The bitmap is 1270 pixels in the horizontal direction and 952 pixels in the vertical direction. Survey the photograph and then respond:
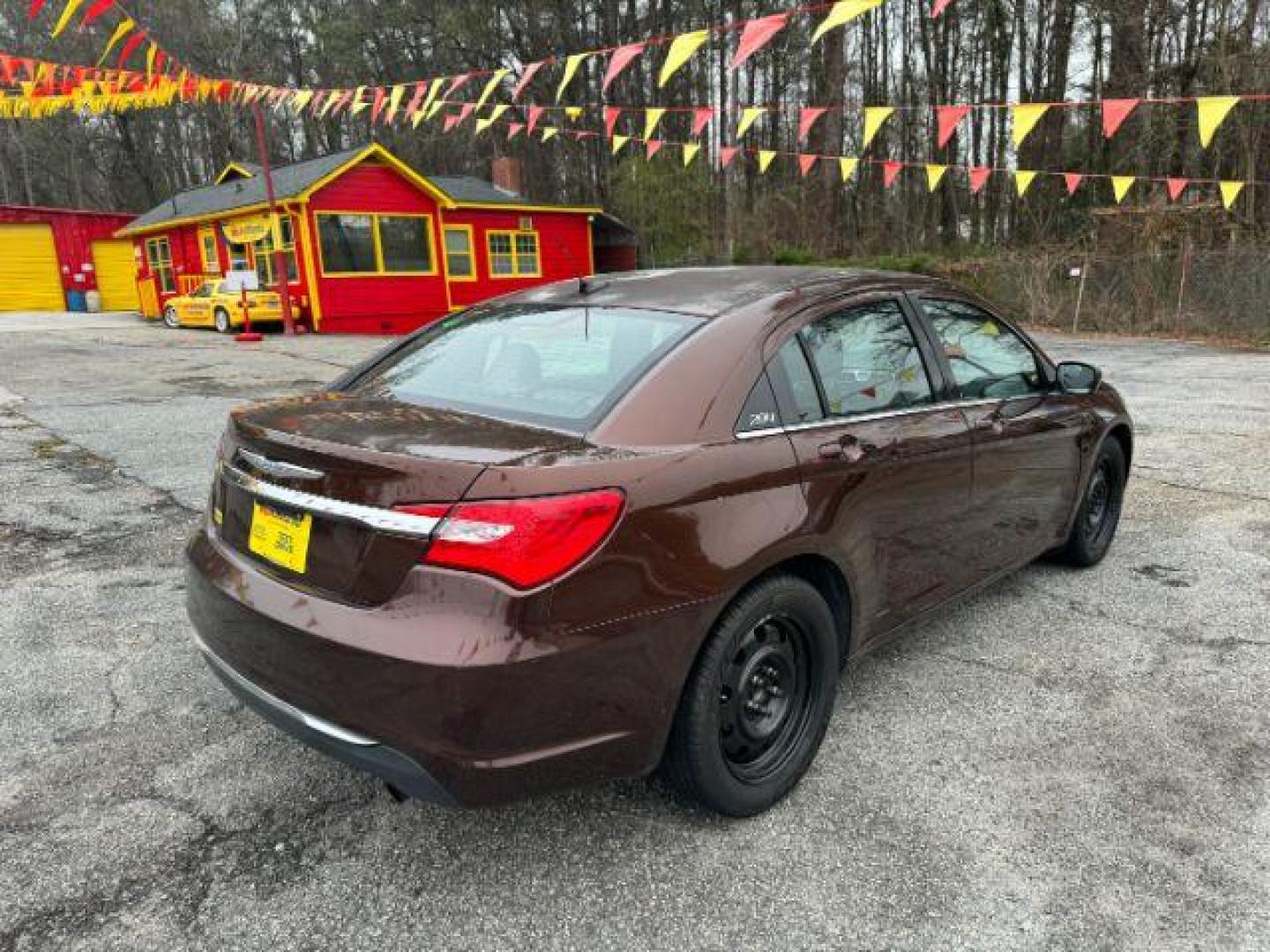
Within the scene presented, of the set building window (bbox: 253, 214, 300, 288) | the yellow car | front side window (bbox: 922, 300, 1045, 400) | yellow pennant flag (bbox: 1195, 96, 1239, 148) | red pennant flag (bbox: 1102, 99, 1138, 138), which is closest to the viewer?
front side window (bbox: 922, 300, 1045, 400)

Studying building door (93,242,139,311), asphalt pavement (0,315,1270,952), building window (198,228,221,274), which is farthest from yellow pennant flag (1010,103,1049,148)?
building door (93,242,139,311)

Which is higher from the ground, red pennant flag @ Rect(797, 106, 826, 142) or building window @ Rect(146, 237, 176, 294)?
red pennant flag @ Rect(797, 106, 826, 142)

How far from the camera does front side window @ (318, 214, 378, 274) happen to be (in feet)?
66.9

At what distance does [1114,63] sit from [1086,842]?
2646 centimetres

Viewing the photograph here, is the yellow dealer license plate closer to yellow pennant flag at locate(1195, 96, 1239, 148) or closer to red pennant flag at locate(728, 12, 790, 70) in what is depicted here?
red pennant flag at locate(728, 12, 790, 70)

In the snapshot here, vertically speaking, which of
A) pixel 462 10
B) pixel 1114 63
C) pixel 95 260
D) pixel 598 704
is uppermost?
pixel 462 10

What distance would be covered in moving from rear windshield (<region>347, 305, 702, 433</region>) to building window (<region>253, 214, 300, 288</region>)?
18733mm

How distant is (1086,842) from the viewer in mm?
2344

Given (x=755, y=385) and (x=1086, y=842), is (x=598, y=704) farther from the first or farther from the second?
(x=1086, y=842)

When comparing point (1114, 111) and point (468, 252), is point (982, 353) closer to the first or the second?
point (1114, 111)

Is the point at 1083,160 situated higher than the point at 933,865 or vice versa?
the point at 1083,160

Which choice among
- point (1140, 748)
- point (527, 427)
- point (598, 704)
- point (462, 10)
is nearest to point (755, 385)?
point (527, 427)

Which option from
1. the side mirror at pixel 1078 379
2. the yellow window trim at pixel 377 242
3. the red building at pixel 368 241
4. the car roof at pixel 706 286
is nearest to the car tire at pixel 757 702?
the car roof at pixel 706 286

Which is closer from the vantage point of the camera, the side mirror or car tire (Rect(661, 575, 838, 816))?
car tire (Rect(661, 575, 838, 816))
